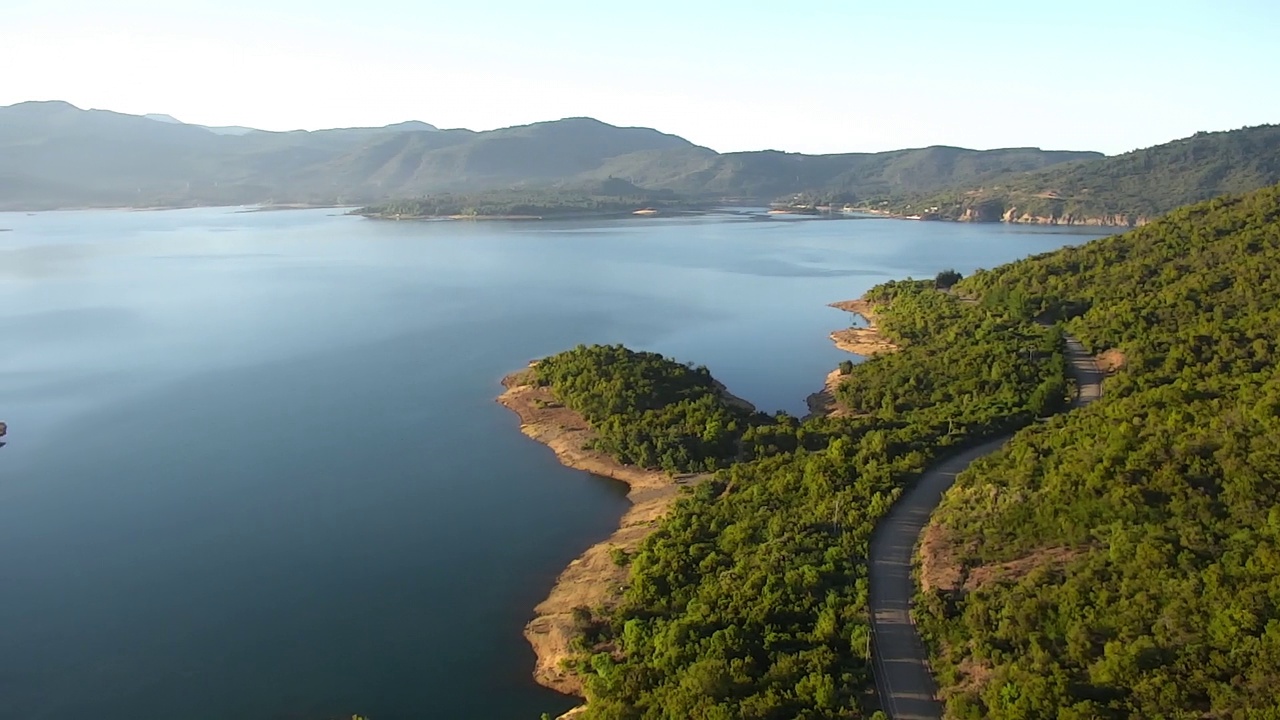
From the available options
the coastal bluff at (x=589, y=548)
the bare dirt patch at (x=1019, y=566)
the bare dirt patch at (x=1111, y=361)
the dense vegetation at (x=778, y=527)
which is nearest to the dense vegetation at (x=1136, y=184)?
the bare dirt patch at (x=1111, y=361)

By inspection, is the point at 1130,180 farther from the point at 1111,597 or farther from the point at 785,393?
the point at 1111,597

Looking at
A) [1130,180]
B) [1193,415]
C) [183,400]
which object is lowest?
[183,400]

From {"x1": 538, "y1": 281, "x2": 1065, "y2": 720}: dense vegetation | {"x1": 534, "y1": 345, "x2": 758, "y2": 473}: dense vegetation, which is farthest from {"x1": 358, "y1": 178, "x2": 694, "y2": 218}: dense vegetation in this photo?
{"x1": 538, "y1": 281, "x2": 1065, "y2": 720}: dense vegetation

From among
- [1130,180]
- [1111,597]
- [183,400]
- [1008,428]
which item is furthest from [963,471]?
[1130,180]

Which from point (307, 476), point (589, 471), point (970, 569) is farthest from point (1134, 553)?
point (307, 476)

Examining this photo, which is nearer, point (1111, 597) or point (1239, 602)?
point (1239, 602)

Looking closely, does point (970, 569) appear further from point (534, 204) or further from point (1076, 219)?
point (534, 204)

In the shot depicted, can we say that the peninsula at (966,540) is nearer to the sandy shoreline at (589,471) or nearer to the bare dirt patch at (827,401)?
the sandy shoreline at (589,471)
